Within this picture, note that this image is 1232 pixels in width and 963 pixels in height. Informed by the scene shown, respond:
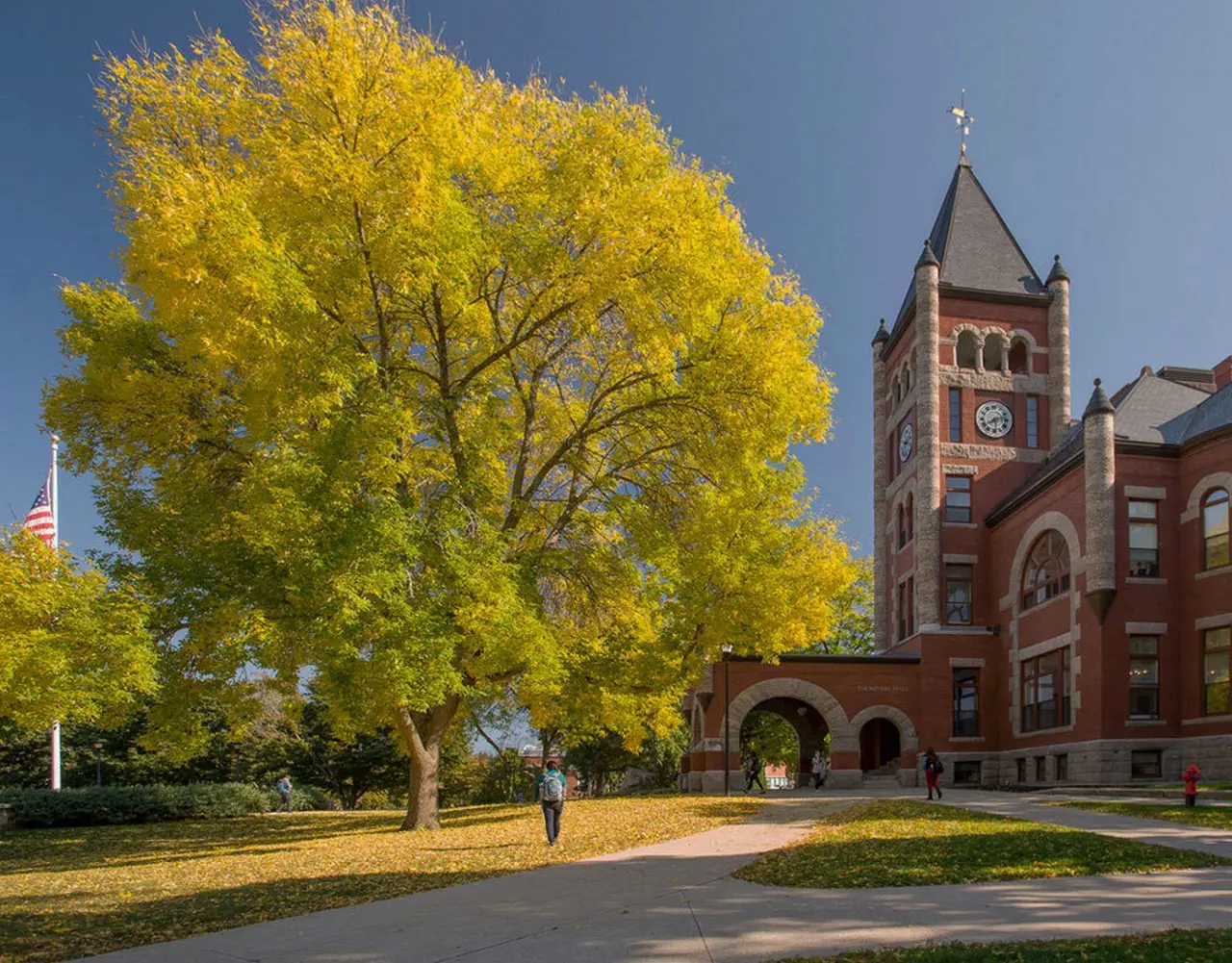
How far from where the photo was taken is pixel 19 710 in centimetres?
1524

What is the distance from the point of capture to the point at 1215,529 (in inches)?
1105

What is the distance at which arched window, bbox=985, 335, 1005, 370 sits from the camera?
39594mm

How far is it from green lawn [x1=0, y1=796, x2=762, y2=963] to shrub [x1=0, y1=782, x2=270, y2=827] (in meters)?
1.43

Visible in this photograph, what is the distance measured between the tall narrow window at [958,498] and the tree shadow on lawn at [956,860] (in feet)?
82.3

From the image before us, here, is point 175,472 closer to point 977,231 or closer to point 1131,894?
point 1131,894

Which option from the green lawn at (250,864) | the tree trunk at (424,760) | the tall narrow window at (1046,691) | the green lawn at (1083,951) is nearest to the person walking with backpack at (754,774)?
the tall narrow window at (1046,691)

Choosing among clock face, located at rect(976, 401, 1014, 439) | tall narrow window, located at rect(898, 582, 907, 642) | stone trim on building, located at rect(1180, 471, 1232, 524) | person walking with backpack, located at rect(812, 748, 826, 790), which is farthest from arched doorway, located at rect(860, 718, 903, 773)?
stone trim on building, located at rect(1180, 471, 1232, 524)

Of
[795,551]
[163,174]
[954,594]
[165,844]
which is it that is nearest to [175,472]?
[163,174]

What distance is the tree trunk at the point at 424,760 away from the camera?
68.3 feet

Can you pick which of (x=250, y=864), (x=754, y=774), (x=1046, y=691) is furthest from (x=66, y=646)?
(x=754, y=774)

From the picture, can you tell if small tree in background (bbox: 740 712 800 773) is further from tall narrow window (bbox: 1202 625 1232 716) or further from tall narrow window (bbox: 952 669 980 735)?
tall narrow window (bbox: 1202 625 1232 716)

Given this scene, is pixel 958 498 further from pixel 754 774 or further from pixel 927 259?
pixel 754 774

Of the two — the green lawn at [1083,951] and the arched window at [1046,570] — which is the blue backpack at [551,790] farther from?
the arched window at [1046,570]

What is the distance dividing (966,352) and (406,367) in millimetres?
28434
